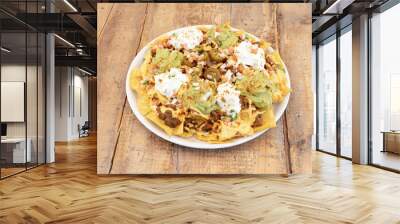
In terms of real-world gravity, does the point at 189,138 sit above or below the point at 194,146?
above

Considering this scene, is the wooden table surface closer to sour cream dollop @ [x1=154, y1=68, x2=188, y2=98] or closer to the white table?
sour cream dollop @ [x1=154, y1=68, x2=188, y2=98]

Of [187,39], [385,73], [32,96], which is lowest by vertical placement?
[32,96]

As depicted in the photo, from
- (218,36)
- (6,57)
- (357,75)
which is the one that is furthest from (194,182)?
(357,75)

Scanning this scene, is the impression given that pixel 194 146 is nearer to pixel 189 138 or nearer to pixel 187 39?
pixel 189 138

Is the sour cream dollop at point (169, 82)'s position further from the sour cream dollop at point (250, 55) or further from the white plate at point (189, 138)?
the sour cream dollop at point (250, 55)

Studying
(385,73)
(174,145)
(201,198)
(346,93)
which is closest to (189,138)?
(174,145)

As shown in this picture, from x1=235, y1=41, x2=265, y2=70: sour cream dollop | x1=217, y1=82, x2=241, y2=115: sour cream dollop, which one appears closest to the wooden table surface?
x1=235, y1=41, x2=265, y2=70: sour cream dollop

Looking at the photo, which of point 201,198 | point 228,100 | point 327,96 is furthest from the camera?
point 327,96

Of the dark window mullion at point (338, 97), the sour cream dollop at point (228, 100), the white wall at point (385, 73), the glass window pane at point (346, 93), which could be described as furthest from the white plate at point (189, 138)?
the dark window mullion at point (338, 97)
